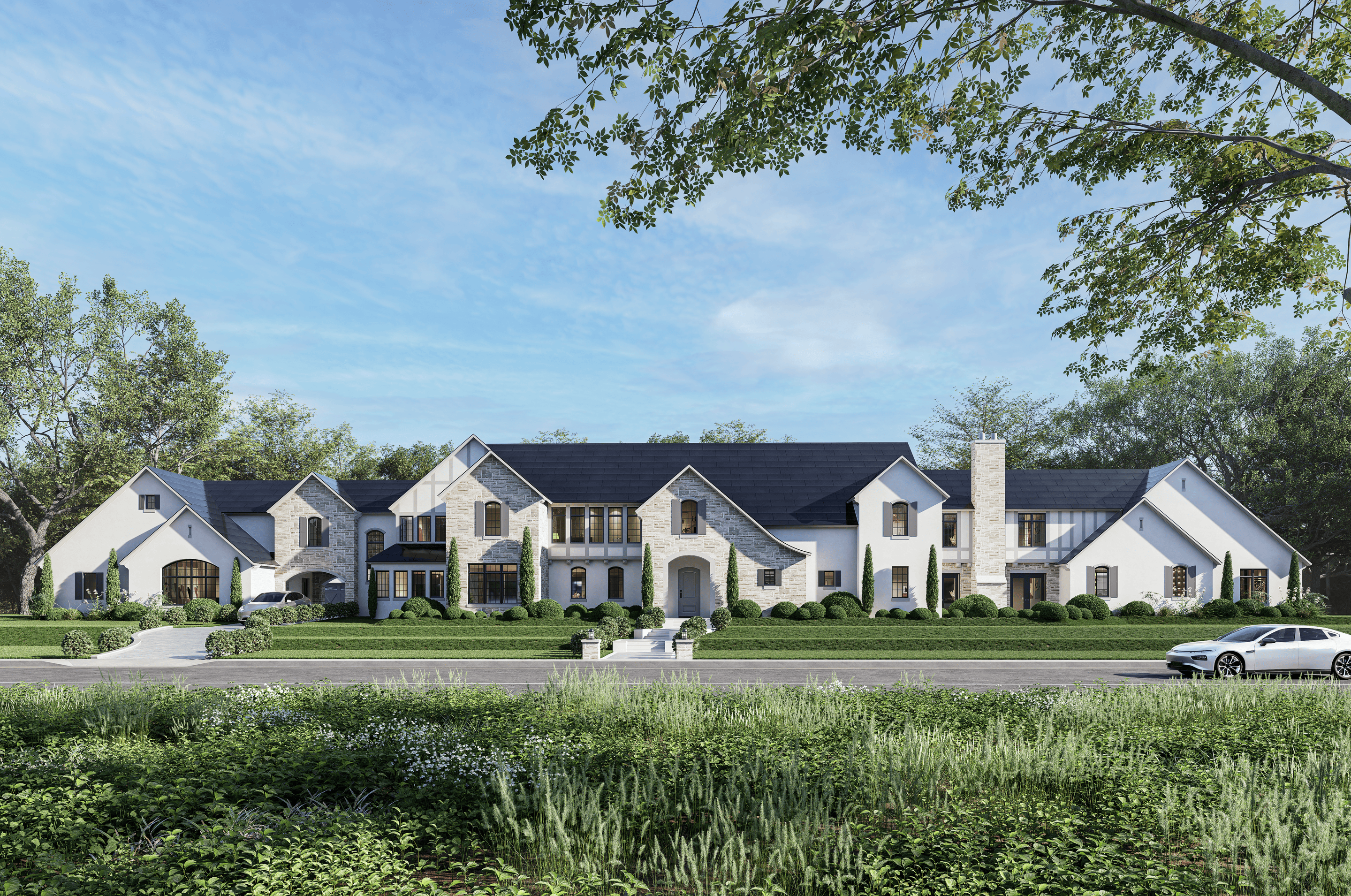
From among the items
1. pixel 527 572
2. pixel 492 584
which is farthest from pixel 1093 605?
pixel 492 584

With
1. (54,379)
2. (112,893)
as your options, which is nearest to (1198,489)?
(112,893)

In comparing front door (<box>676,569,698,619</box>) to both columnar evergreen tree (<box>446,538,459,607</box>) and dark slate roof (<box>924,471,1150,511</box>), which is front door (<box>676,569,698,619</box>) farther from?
dark slate roof (<box>924,471,1150,511</box>)

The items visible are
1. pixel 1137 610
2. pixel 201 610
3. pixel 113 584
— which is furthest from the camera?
pixel 113 584

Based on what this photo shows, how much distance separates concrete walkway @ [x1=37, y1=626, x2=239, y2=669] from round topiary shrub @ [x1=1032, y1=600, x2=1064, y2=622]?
34.3m

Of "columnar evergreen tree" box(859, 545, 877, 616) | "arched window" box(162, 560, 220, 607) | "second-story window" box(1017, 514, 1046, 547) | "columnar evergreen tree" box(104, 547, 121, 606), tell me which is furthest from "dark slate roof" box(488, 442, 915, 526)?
"columnar evergreen tree" box(104, 547, 121, 606)

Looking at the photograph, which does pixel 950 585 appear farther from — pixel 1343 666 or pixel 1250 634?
pixel 1343 666

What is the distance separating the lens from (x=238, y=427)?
55.7 meters

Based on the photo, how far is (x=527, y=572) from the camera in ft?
119

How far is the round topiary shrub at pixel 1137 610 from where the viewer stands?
34.7 meters

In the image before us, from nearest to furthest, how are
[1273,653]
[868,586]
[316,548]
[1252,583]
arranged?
[1273,653] → [868,586] → [1252,583] → [316,548]

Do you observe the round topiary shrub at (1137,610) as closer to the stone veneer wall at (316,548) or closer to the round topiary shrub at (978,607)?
the round topiary shrub at (978,607)

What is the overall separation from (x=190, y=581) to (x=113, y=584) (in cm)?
364

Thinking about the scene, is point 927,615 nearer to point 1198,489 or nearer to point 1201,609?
point 1201,609

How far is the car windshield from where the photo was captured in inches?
789
